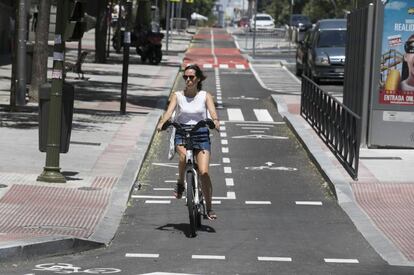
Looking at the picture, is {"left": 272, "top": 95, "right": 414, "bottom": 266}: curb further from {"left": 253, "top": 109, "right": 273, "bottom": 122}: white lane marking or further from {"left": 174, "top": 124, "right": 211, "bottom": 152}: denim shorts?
{"left": 253, "top": 109, "right": 273, "bottom": 122}: white lane marking

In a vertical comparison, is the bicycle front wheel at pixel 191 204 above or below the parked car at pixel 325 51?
below

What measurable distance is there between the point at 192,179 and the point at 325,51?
24074 millimetres

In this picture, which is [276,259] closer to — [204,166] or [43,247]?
[204,166]

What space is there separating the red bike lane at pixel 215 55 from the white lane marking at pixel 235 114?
18787 millimetres

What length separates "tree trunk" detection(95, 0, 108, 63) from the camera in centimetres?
4041

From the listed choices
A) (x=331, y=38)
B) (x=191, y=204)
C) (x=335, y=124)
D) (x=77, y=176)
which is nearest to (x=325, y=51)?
(x=331, y=38)

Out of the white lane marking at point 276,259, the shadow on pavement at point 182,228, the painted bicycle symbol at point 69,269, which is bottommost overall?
the shadow on pavement at point 182,228

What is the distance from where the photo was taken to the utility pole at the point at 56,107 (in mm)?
13398

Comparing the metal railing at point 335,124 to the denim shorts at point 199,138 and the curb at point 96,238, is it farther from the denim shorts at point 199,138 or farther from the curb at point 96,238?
the denim shorts at point 199,138

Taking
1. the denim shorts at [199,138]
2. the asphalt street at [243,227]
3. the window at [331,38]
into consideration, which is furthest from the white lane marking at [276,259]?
the window at [331,38]

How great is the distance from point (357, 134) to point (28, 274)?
705 cm

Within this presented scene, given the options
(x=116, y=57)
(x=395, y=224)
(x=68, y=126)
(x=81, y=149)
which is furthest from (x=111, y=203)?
(x=116, y=57)

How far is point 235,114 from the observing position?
2514cm

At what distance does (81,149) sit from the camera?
17.0 meters
